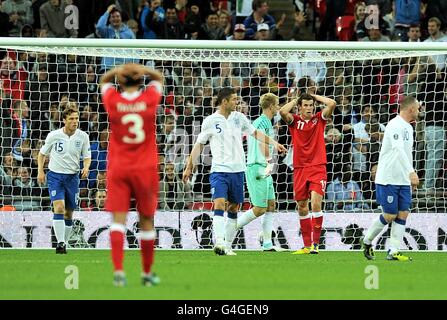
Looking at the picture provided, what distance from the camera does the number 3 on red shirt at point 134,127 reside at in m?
10.4

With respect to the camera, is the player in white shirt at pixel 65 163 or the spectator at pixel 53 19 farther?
the spectator at pixel 53 19

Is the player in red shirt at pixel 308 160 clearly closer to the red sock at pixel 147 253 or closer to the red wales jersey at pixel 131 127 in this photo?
the red wales jersey at pixel 131 127

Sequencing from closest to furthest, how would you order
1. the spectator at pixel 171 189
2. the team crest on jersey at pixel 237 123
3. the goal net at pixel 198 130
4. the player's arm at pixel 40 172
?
the team crest on jersey at pixel 237 123 → the player's arm at pixel 40 172 → the goal net at pixel 198 130 → the spectator at pixel 171 189

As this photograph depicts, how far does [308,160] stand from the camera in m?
16.3

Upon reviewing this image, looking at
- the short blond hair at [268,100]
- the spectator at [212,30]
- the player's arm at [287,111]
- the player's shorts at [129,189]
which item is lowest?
the player's shorts at [129,189]

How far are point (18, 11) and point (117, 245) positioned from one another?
1391cm

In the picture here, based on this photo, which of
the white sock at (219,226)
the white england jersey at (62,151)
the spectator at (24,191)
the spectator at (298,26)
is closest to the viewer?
the white sock at (219,226)

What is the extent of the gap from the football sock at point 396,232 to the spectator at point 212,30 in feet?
28.3

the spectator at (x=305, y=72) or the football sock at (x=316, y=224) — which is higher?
the spectator at (x=305, y=72)

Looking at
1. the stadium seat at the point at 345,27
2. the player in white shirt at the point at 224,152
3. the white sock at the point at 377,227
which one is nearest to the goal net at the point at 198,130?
the player in white shirt at the point at 224,152

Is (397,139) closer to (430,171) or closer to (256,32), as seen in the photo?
(430,171)

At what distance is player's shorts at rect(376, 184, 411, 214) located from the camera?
48.4ft

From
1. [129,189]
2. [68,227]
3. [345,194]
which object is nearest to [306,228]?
[345,194]

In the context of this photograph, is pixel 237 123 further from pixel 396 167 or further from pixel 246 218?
pixel 396 167
